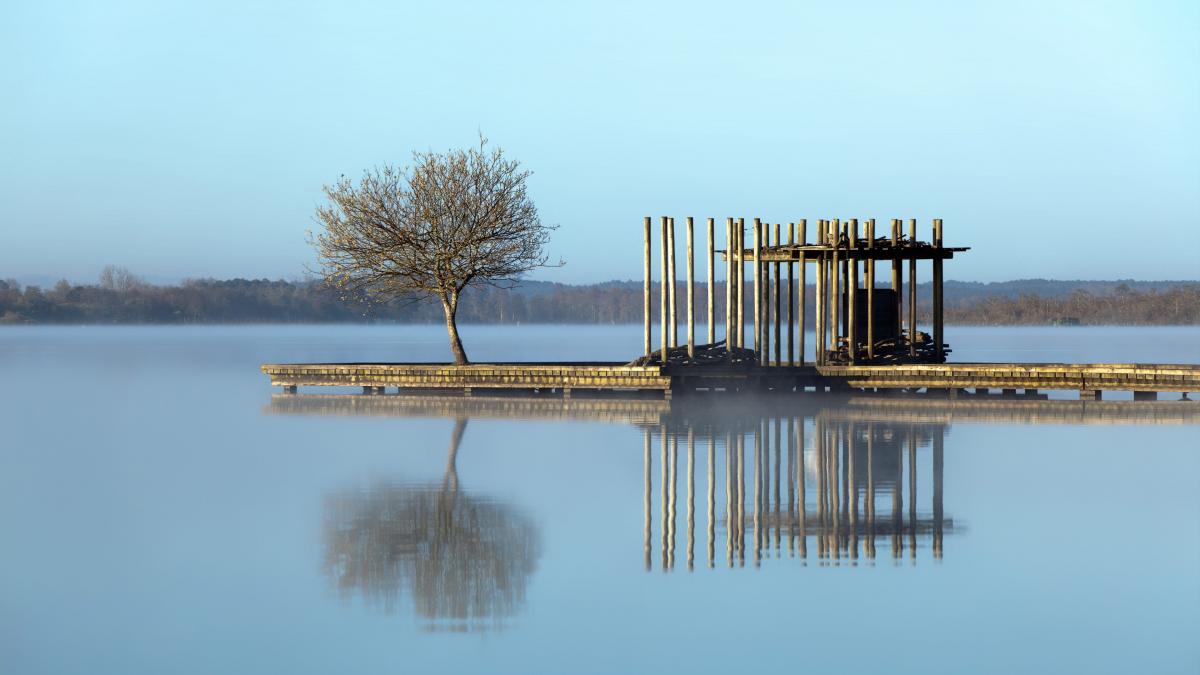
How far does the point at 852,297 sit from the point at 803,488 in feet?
50.5

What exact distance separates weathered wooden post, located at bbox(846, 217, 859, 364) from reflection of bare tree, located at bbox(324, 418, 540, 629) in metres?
16.6

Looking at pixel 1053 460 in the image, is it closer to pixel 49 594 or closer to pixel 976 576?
pixel 976 576

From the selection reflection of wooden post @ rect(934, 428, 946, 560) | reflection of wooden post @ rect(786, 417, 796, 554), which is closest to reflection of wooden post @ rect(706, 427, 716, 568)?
reflection of wooden post @ rect(786, 417, 796, 554)

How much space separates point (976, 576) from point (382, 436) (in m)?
15.6

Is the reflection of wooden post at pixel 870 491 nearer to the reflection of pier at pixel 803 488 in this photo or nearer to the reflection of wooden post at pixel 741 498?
the reflection of pier at pixel 803 488

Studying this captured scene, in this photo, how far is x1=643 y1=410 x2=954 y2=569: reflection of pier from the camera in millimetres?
15164

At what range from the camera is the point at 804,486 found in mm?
19609

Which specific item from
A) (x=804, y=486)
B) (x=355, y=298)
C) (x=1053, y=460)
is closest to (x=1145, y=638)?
(x=804, y=486)

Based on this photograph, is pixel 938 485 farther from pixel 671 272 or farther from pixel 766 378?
pixel 766 378

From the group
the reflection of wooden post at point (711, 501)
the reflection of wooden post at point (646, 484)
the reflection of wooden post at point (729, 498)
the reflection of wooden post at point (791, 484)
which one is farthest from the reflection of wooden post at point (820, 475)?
the reflection of wooden post at point (646, 484)

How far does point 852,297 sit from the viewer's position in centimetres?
3422

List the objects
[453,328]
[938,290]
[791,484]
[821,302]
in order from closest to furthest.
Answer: [791,484]
[821,302]
[938,290]
[453,328]

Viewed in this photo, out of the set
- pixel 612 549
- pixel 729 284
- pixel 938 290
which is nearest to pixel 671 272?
pixel 729 284

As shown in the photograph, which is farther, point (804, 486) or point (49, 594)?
point (804, 486)
